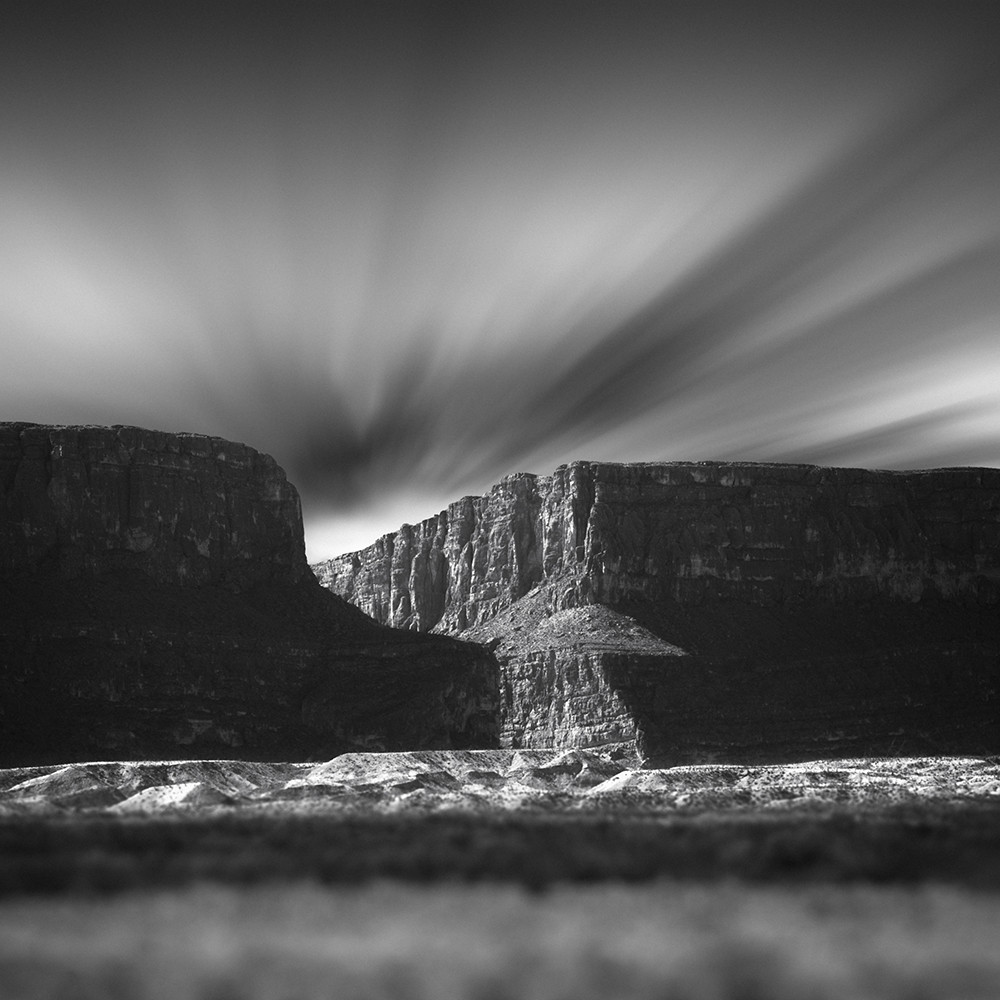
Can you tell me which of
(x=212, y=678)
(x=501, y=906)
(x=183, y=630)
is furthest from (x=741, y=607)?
(x=501, y=906)

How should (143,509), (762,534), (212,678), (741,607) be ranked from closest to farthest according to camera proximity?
(212,678), (143,509), (741,607), (762,534)

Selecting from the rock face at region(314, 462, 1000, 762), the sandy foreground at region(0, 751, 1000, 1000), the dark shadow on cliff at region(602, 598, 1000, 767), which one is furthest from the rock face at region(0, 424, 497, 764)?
the sandy foreground at region(0, 751, 1000, 1000)

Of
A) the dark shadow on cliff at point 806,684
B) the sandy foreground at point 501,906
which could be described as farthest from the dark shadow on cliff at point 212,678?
the sandy foreground at point 501,906

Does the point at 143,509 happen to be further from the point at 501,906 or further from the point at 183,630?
the point at 501,906

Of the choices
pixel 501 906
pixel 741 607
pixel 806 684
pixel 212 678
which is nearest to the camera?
pixel 501 906

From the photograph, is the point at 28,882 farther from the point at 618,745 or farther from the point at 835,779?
the point at 618,745
